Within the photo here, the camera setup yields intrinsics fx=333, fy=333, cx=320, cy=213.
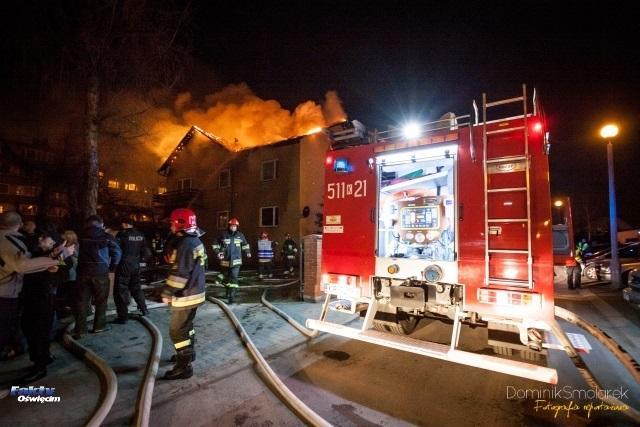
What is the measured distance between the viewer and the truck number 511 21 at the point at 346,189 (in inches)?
184

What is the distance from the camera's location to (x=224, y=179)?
846 inches

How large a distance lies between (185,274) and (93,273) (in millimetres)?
2552

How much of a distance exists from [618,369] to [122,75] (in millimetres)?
10622

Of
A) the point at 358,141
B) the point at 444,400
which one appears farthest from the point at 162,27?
the point at 444,400

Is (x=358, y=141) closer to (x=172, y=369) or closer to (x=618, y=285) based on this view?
(x=172, y=369)

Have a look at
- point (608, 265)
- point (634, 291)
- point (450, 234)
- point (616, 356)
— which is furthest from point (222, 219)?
point (616, 356)

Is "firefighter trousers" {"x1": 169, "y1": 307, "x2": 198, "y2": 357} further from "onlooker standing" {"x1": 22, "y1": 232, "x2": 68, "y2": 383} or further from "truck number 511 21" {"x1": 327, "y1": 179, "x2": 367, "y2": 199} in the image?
"truck number 511 21" {"x1": 327, "y1": 179, "x2": 367, "y2": 199}

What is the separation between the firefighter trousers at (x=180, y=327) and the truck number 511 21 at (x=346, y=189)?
242cm

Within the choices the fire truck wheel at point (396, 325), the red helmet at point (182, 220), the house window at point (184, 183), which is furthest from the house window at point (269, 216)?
the red helmet at point (182, 220)

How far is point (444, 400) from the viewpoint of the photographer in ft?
11.1

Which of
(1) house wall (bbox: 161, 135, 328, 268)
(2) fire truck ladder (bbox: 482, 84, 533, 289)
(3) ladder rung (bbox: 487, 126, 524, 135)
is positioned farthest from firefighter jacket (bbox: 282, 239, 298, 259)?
(3) ladder rung (bbox: 487, 126, 524, 135)

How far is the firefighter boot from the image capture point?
3781mm

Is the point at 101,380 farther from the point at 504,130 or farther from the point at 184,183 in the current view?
the point at 184,183

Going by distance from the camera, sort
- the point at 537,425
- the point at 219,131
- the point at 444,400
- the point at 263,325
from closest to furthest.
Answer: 1. the point at 537,425
2. the point at 444,400
3. the point at 263,325
4. the point at 219,131
